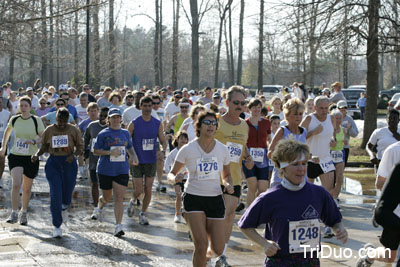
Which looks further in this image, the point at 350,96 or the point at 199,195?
the point at 350,96

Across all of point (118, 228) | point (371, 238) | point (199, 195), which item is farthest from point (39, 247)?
point (371, 238)

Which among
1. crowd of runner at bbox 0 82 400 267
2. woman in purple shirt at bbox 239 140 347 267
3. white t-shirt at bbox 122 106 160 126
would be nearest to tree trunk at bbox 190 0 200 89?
crowd of runner at bbox 0 82 400 267

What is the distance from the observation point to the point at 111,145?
32.3 ft

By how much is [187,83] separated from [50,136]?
305 feet

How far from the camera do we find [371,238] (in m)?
9.70

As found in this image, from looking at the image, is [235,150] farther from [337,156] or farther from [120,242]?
[337,156]

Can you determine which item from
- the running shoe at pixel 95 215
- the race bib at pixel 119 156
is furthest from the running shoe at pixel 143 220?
the race bib at pixel 119 156

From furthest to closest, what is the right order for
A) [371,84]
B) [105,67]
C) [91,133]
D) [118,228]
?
[105,67], [371,84], [91,133], [118,228]

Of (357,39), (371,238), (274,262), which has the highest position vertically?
(357,39)

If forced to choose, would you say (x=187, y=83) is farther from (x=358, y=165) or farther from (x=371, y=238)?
(x=371, y=238)

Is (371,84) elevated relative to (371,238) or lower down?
elevated

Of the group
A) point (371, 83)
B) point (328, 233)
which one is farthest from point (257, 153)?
point (371, 83)

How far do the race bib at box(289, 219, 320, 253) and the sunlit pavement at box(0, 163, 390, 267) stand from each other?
3409 millimetres

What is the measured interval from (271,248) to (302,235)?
0.77 ft
